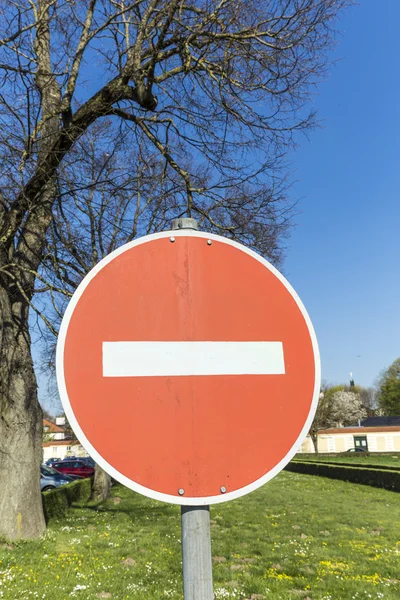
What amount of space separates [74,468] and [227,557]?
26.0 metres

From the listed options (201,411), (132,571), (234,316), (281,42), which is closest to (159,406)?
(201,411)

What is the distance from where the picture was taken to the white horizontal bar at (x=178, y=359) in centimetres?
147

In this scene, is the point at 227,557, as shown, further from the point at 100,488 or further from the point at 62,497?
the point at 100,488

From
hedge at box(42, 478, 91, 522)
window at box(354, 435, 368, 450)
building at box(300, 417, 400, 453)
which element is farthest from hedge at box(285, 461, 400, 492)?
window at box(354, 435, 368, 450)

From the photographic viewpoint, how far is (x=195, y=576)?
1311 millimetres

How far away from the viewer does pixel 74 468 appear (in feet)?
100

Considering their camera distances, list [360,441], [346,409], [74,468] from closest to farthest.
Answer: [74,468] < [360,441] < [346,409]

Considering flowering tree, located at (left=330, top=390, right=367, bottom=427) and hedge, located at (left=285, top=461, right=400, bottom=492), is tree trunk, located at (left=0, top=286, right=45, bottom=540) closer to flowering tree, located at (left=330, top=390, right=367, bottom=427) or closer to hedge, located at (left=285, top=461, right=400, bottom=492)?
hedge, located at (left=285, top=461, right=400, bottom=492)

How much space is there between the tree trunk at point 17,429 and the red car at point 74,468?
75.5ft

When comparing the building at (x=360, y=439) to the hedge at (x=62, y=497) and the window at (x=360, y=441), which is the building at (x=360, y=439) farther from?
A: the hedge at (x=62, y=497)

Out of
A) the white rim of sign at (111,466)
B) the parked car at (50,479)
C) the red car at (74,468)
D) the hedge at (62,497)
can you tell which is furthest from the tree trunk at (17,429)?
the red car at (74,468)

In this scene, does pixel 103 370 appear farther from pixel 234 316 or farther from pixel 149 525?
pixel 149 525

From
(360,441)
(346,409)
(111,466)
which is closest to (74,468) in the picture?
(111,466)

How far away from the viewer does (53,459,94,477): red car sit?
30125mm
